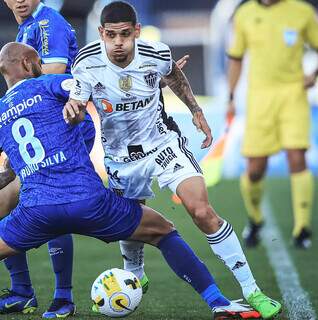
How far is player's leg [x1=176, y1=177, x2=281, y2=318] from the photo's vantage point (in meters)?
6.32

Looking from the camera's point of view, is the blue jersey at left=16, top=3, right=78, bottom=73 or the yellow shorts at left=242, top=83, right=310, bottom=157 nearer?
the blue jersey at left=16, top=3, right=78, bottom=73

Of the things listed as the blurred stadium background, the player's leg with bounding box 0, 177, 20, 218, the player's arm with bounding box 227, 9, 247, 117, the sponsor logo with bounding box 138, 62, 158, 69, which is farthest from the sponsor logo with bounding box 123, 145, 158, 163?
the player's arm with bounding box 227, 9, 247, 117

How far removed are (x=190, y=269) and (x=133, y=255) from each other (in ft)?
3.14

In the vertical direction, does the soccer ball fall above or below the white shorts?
below

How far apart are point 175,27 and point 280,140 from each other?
992 centimetres

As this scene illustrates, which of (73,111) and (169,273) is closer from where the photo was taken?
(73,111)

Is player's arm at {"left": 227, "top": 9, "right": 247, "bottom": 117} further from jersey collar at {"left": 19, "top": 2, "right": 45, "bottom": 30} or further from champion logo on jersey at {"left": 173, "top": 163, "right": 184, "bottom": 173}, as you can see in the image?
champion logo on jersey at {"left": 173, "top": 163, "right": 184, "bottom": 173}

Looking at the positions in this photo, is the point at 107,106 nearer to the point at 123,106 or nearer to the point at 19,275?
the point at 123,106

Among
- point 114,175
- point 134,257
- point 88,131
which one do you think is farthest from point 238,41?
point 114,175

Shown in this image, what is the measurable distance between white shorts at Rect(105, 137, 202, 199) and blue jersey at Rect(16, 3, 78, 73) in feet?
2.44

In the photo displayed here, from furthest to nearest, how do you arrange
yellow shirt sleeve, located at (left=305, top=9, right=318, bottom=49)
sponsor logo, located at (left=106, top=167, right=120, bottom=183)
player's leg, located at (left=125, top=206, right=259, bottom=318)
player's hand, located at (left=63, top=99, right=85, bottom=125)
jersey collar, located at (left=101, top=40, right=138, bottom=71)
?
yellow shirt sleeve, located at (left=305, top=9, right=318, bottom=49)
sponsor logo, located at (left=106, top=167, right=120, bottom=183)
jersey collar, located at (left=101, top=40, right=138, bottom=71)
player's leg, located at (left=125, top=206, right=259, bottom=318)
player's hand, located at (left=63, top=99, right=85, bottom=125)

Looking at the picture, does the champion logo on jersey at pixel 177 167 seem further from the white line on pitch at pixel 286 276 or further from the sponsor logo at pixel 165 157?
the white line on pitch at pixel 286 276

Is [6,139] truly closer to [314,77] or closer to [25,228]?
[25,228]

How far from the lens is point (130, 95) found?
654 centimetres
